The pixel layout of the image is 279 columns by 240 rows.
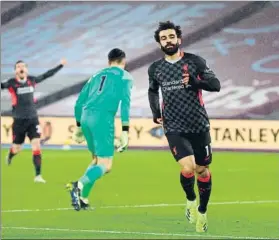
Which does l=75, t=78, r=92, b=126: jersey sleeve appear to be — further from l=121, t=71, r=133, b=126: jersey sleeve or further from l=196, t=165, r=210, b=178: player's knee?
l=196, t=165, r=210, b=178: player's knee

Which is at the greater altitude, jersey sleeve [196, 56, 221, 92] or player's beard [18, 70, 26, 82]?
jersey sleeve [196, 56, 221, 92]

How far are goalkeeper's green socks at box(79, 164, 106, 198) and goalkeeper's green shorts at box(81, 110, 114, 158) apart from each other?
0.20 metres

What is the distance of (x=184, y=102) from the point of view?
8.91m

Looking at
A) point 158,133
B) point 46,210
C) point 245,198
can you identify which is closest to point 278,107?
point 158,133

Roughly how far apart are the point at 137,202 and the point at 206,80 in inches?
159

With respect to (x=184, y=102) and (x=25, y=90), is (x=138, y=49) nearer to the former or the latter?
(x=25, y=90)

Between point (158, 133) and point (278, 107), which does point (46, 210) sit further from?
point (278, 107)

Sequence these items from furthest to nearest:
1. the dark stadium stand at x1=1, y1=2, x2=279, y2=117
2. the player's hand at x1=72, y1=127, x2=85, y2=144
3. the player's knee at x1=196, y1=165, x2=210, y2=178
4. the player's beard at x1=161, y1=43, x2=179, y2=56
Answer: the dark stadium stand at x1=1, y1=2, x2=279, y2=117 < the player's hand at x1=72, y1=127, x2=85, y2=144 < the player's knee at x1=196, y1=165, x2=210, y2=178 < the player's beard at x1=161, y1=43, x2=179, y2=56

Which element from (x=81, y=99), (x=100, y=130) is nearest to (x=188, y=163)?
(x=100, y=130)

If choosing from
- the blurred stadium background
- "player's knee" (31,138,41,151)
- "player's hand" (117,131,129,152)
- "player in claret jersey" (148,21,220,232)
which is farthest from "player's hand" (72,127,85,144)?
the blurred stadium background

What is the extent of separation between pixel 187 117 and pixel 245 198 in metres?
4.21

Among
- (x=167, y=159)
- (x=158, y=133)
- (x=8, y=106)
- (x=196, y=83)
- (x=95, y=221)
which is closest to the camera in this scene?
(x=196, y=83)

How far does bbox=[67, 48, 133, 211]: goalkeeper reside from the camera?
427 inches

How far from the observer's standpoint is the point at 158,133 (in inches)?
930
